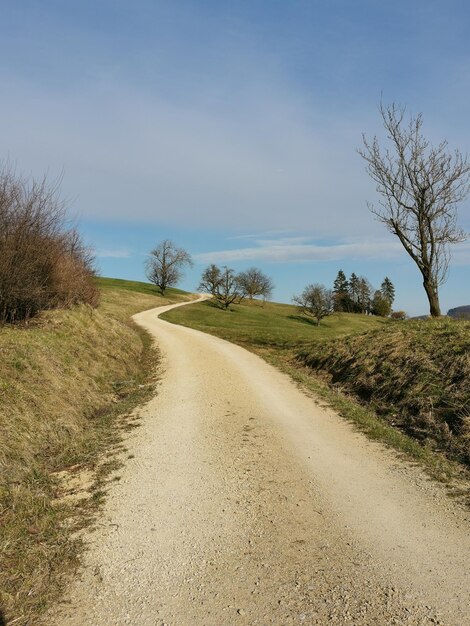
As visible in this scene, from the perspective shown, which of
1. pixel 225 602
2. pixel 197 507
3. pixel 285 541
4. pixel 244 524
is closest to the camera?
pixel 225 602

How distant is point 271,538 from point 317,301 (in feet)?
→ 220

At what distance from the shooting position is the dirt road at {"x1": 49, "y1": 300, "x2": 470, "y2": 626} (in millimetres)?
3939

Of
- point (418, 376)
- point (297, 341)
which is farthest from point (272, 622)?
point (297, 341)

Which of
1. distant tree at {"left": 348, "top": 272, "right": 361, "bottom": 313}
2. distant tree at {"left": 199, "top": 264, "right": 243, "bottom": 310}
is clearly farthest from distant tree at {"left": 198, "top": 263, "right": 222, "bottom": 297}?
distant tree at {"left": 348, "top": 272, "right": 361, "bottom": 313}

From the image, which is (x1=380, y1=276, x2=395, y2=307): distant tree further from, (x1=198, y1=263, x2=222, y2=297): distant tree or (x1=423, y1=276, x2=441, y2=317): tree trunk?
(x1=423, y1=276, x2=441, y2=317): tree trunk

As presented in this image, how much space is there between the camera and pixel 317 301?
7056 centimetres

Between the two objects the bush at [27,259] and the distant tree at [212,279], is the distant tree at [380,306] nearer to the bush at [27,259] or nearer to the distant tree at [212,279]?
the distant tree at [212,279]

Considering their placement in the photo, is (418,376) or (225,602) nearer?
(225,602)

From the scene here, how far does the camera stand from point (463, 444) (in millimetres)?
7941

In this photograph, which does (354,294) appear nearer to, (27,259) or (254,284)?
(254,284)

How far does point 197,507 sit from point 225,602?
6.43 feet

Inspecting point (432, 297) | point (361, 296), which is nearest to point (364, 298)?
point (361, 296)

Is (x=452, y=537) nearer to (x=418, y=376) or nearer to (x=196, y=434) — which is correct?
(x=196, y=434)

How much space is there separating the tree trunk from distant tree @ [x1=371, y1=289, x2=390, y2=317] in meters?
90.6
